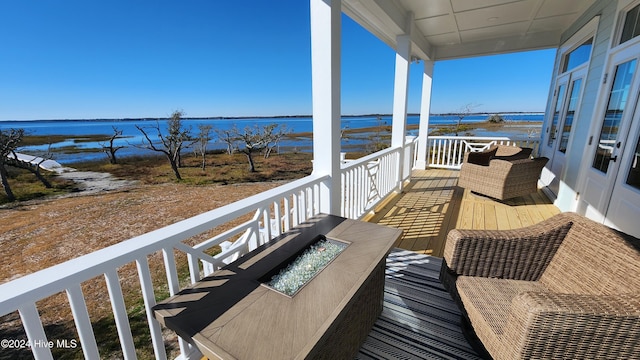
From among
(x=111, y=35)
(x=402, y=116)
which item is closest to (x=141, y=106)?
(x=111, y=35)

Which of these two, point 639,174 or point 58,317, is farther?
point 58,317

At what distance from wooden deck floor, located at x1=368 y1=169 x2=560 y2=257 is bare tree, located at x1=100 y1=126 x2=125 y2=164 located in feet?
79.1

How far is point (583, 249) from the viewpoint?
1.25m

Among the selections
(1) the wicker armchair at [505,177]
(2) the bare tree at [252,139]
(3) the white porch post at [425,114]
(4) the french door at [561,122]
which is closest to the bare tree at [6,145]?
(2) the bare tree at [252,139]

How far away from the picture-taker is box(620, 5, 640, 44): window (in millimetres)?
2270

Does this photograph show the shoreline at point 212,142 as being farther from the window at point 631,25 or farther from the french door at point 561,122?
the window at point 631,25

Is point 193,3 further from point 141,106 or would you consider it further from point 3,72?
point 3,72

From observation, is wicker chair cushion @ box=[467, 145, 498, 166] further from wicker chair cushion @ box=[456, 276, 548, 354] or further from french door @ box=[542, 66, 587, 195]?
wicker chair cushion @ box=[456, 276, 548, 354]

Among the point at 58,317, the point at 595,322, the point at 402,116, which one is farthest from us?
the point at 58,317

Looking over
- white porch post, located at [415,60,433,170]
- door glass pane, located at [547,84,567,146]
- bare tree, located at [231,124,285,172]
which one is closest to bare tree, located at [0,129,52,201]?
bare tree, located at [231,124,285,172]

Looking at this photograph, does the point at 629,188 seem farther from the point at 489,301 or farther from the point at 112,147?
the point at 112,147

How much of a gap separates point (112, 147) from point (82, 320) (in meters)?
26.3

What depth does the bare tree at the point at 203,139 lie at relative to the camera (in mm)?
23016

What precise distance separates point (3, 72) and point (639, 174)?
62.5 ft
